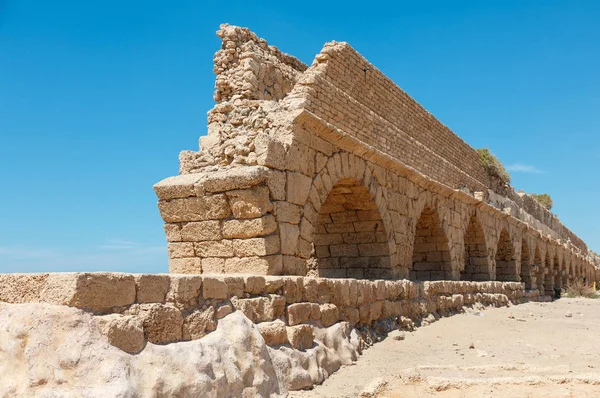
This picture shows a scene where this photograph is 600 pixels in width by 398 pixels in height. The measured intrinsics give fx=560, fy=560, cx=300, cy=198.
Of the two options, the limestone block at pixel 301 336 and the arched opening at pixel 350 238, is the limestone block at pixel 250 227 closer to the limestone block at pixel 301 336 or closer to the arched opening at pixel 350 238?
the limestone block at pixel 301 336

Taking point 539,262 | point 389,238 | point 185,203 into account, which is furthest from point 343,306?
point 539,262

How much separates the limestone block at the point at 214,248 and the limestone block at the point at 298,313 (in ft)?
4.29

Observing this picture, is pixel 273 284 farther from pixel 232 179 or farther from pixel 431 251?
pixel 431 251

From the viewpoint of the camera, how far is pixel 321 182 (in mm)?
7324

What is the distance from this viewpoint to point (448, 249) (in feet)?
38.3

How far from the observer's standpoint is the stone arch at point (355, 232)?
8531mm

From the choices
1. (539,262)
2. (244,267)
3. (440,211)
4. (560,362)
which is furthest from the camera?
(539,262)

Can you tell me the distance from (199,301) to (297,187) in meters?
2.94

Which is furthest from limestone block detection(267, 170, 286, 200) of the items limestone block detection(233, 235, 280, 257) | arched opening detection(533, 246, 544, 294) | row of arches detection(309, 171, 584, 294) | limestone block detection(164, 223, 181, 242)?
arched opening detection(533, 246, 544, 294)

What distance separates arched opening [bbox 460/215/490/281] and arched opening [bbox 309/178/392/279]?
20.5 ft

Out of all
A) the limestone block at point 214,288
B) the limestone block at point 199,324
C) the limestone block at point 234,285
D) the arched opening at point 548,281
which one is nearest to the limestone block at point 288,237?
the limestone block at point 234,285

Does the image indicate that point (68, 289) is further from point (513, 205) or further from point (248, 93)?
point (513, 205)

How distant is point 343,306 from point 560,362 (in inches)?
91.0

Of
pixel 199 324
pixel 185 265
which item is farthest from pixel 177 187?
pixel 199 324
